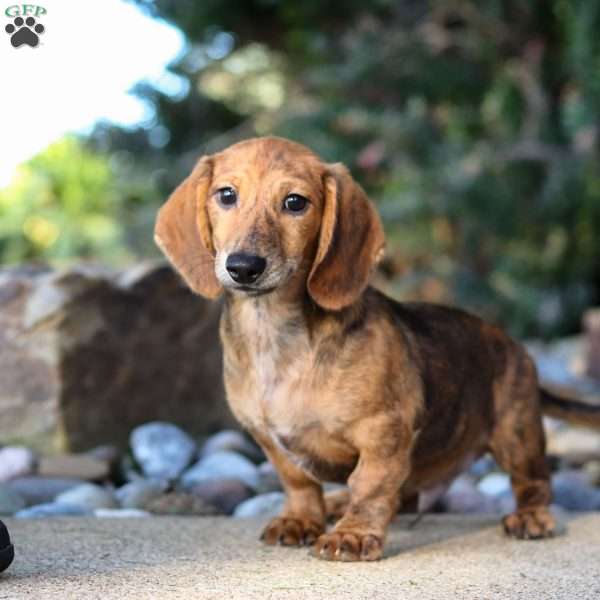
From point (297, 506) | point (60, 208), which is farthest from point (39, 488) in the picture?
point (60, 208)

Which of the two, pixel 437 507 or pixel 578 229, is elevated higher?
pixel 578 229

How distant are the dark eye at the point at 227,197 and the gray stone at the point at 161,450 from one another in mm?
2010

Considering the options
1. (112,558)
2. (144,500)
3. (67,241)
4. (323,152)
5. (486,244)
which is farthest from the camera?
(67,241)

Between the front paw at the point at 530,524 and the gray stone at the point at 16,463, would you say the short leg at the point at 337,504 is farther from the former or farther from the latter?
the gray stone at the point at 16,463

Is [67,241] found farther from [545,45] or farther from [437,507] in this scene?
[437,507]

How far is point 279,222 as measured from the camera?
120 inches

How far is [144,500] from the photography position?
4.07 metres

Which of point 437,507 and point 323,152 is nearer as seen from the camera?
point 437,507

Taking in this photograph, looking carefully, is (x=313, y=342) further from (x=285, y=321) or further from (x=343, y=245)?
(x=343, y=245)

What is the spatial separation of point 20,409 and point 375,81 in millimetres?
4199

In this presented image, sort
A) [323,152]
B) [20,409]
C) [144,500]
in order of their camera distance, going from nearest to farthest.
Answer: [144,500], [20,409], [323,152]

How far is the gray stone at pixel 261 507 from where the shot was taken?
158 inches

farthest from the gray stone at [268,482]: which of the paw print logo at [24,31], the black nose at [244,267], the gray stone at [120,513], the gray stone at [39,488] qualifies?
the paw print logo at [24,31]

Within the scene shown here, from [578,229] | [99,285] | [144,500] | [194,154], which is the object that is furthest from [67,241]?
[144,500]
